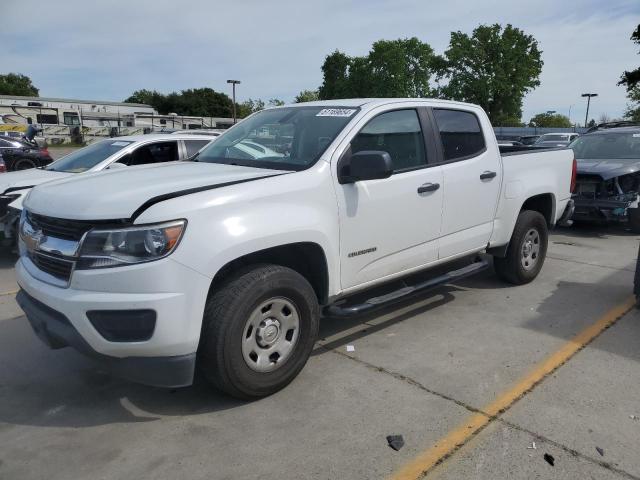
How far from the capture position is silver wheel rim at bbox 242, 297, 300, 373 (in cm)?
317

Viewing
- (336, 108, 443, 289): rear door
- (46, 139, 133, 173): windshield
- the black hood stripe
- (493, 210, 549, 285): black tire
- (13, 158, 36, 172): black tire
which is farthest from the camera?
(13, 158, 36, 172): black tire

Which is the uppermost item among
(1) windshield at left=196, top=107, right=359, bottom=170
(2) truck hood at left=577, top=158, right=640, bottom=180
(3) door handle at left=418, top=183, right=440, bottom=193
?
(1) windshield at left=196, top=107, right=359, bottom=170

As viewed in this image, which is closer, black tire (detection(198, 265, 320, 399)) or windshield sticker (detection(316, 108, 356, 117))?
black tire (detection(198, 265, 320, 399))

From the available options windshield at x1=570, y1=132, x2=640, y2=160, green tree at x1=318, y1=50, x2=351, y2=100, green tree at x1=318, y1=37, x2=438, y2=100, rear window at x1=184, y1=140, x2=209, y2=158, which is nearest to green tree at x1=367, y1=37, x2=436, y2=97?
green tree at x1=318, y1=37, x2=438, y2=100

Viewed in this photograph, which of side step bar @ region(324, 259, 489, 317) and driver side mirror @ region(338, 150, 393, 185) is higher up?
driver side mirror @ region(338, 150, 393, 185)

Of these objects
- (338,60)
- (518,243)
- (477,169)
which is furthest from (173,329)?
(338,60)

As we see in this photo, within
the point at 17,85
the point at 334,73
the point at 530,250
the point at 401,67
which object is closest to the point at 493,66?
the point at 401,67

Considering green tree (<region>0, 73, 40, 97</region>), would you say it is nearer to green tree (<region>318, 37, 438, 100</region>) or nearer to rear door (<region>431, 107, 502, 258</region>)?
green tree (<region>318, 37, 438, 100</region>)

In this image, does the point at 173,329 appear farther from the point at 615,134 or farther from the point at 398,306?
the point at 615,134

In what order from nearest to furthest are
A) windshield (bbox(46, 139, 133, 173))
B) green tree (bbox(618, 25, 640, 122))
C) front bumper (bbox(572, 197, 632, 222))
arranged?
windshield (bbox(46, 139, 133, 173))
front bumper (bbox(572, 197, 632, 222))
green tree (bbox(618, 25, 640, 122))

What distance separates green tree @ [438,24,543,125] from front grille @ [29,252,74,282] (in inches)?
2251

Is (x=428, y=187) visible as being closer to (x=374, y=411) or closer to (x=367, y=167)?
(x=367, y=167)

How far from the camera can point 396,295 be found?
4055 millimetres

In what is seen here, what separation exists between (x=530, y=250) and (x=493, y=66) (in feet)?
183
